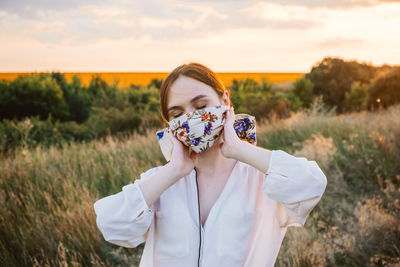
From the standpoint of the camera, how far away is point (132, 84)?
35156 mm

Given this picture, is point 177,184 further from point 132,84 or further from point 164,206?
point 132,84

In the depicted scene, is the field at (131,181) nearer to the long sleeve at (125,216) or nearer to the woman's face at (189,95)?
the long sleeve at (125,216)

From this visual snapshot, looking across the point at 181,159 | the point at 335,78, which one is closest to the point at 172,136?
the point at 181,159

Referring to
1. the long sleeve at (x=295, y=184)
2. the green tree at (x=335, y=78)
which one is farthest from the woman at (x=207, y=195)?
the green tree at (x=335, y=78)

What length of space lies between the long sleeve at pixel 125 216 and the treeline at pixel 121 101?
10.8 meters

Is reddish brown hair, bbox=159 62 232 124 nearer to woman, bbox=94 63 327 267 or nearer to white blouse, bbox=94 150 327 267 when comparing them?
woman, bbox=94 63 327 267

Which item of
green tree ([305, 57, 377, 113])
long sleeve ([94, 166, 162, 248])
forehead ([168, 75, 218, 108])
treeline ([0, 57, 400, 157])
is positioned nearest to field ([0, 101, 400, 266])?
long sleeve ([94, 166, 162, 248])

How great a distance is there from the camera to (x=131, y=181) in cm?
498

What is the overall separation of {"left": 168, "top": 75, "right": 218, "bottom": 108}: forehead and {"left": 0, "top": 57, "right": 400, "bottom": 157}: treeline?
1070cm

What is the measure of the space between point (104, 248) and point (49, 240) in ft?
2.25

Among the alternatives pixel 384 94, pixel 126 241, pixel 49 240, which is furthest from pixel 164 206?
pixel 384 94

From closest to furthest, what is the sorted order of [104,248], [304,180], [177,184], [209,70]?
[304,180] < [177,184] < [209,70] < [104,248]

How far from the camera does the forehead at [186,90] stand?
169cm

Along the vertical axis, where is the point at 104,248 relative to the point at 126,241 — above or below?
below
